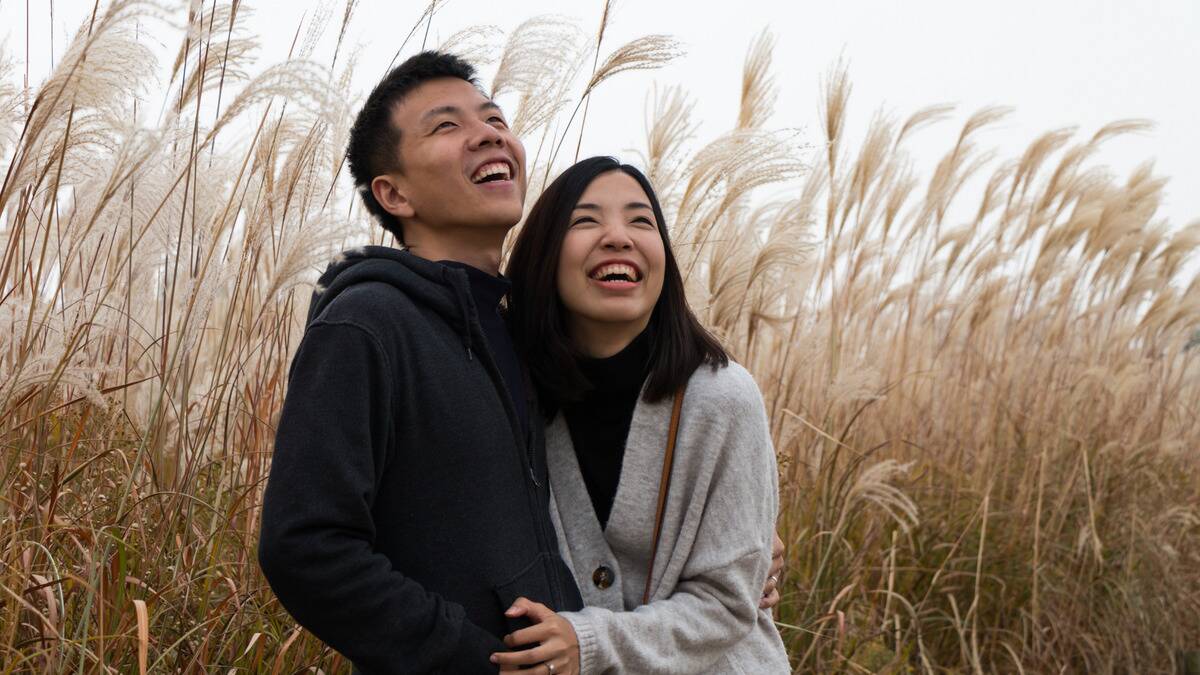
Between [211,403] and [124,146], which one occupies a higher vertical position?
[124,146]

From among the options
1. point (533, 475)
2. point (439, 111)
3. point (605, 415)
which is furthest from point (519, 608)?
point (439, 111)

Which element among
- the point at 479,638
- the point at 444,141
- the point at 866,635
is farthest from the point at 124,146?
the point at 866,635

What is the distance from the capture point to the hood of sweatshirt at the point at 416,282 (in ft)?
6.06

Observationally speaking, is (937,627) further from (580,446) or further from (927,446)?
(580,446)

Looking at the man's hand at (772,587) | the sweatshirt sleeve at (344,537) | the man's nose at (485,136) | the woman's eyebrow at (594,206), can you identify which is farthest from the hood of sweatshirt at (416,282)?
the man's hand at (772,587)

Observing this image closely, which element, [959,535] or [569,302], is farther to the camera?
[959,535]

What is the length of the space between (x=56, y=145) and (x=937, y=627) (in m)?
3.14

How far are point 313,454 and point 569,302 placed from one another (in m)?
0.67

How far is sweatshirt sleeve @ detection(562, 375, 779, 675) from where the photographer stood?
1.89 metres

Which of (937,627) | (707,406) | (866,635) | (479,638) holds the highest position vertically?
(707,406)

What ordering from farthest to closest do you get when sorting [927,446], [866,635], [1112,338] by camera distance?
1. [1112,338]
2. [927,446]
3. [866,635]

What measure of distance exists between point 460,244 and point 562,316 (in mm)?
267

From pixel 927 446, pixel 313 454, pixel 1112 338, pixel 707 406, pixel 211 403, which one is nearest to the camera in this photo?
pixel 313 454

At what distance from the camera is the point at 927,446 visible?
4.87m
